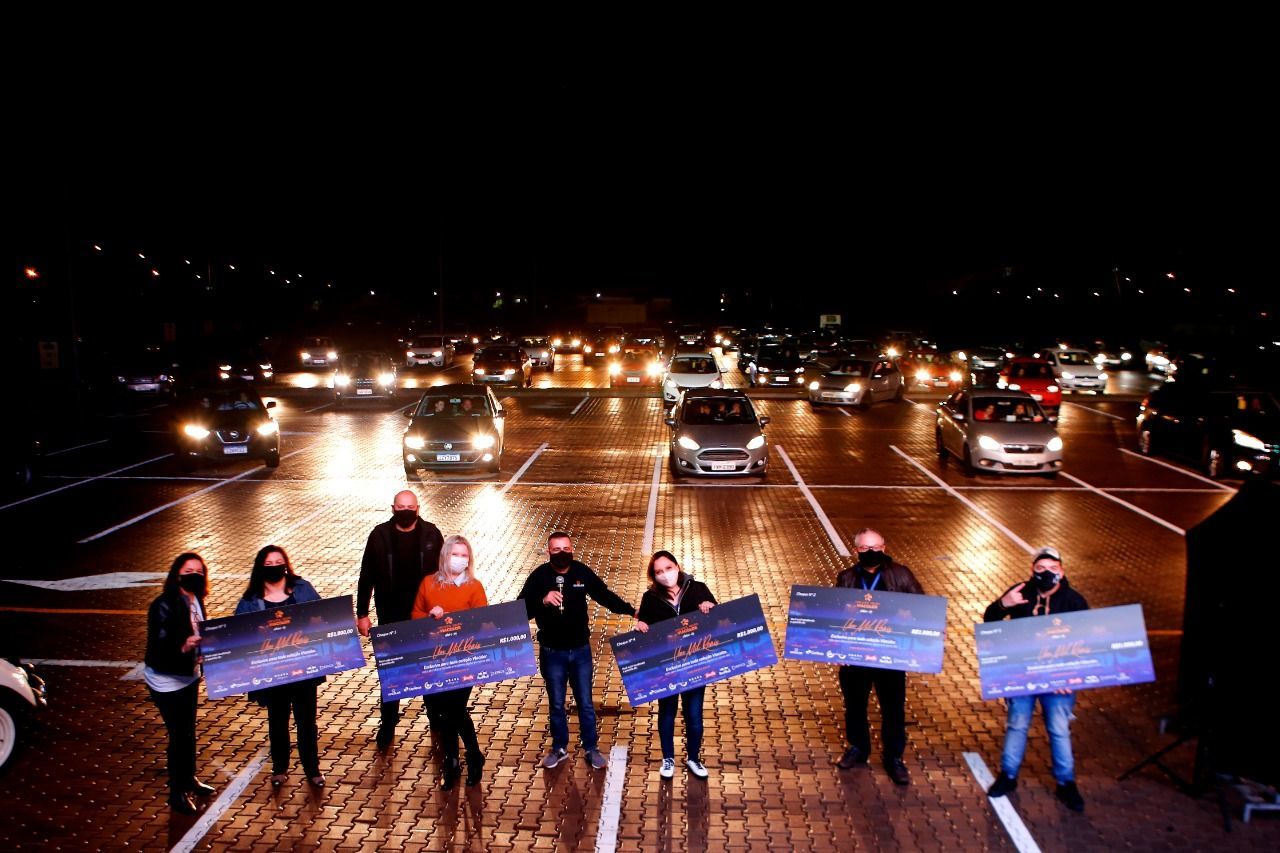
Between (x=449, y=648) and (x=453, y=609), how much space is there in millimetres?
267

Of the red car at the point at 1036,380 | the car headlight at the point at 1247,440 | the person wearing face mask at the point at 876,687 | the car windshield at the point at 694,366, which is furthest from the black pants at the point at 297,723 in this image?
the car windshield at the point at 694,366

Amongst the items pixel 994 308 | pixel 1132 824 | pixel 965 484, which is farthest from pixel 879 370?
pixel 994 308

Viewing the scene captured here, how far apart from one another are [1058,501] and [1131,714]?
959cm

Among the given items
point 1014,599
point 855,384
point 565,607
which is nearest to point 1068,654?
point 1014,599

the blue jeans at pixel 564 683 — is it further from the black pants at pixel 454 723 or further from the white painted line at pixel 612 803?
the black pants at pixel 454 723

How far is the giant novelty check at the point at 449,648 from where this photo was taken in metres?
6.62

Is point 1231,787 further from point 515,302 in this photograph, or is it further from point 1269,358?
point 515,302

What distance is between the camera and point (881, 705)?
22.5ft

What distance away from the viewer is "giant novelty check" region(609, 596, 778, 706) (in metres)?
6.59

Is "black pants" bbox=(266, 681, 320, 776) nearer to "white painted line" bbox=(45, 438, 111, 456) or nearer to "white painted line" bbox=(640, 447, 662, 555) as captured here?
Answer: "white painted line" bbox=(640, 447, 662, 555)

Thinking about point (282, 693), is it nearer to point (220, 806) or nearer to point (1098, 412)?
point (220, 806)

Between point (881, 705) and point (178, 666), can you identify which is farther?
point (881, 705)

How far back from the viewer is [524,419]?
2836cm

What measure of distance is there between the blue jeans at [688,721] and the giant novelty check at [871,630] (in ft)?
2.35
